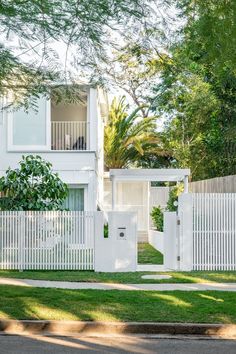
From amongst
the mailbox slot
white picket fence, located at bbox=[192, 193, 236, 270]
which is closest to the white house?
the mailbox slot

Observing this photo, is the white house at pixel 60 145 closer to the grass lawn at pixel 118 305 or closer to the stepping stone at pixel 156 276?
A: the stepping stone at pixel 156 276

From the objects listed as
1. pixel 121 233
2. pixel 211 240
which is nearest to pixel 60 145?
pixel 121 233

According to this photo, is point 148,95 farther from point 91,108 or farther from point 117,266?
point 117,266

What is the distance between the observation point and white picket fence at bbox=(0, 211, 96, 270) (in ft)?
54.0

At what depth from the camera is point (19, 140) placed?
22391mm

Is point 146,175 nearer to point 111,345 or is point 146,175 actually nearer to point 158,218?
point 158,218

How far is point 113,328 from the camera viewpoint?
989cm

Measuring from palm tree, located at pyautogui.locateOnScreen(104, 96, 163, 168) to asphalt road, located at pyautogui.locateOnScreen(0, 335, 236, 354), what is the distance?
81.3ft

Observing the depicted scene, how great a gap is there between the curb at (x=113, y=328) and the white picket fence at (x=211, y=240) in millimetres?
6335

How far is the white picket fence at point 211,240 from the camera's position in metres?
16.2

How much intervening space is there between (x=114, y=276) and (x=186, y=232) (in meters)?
2.23

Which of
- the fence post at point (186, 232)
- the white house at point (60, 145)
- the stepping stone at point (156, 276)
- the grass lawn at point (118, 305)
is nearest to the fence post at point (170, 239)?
the fence post at point (186, 232)

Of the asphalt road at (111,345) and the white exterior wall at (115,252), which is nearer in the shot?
the asphalt road at (111,345)

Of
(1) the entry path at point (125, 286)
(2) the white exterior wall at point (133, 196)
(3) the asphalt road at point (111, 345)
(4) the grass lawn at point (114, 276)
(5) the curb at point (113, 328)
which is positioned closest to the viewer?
(3) the asphalt road at point (111, 345)
